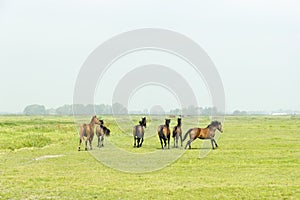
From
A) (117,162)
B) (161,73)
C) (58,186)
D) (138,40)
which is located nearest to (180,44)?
(138,40)

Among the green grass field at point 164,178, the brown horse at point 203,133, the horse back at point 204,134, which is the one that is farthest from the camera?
the horse back at point 204,134

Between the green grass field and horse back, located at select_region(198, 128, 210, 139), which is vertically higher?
horse back, located at select_region(198, 128, 210, 139)

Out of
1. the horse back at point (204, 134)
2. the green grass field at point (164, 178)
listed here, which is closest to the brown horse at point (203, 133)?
the horse back at point (204, 134)

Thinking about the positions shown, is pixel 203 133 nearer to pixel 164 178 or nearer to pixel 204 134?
pixel 204 134

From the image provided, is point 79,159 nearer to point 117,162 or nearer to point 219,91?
point 117,162

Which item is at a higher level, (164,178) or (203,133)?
(203,133)

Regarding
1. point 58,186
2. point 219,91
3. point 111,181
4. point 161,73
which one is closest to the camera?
point 58,186

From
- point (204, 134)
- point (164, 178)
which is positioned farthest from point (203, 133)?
point (164, 178)

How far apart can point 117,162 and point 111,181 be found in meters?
5.43

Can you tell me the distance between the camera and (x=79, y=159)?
22.4m

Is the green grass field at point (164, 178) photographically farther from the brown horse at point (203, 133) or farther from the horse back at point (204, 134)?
the horse back at point (204, 134)

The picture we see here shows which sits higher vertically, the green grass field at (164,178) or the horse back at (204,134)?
the horse back at (204,134)

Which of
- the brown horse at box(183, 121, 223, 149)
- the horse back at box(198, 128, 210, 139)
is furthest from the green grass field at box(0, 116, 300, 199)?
the horse back at box(198, 128, 210, 139)

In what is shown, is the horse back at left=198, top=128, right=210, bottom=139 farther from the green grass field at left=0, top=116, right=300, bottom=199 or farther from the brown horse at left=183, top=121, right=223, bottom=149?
the green grass field at left=0, top=116, right=300, bottom=199
